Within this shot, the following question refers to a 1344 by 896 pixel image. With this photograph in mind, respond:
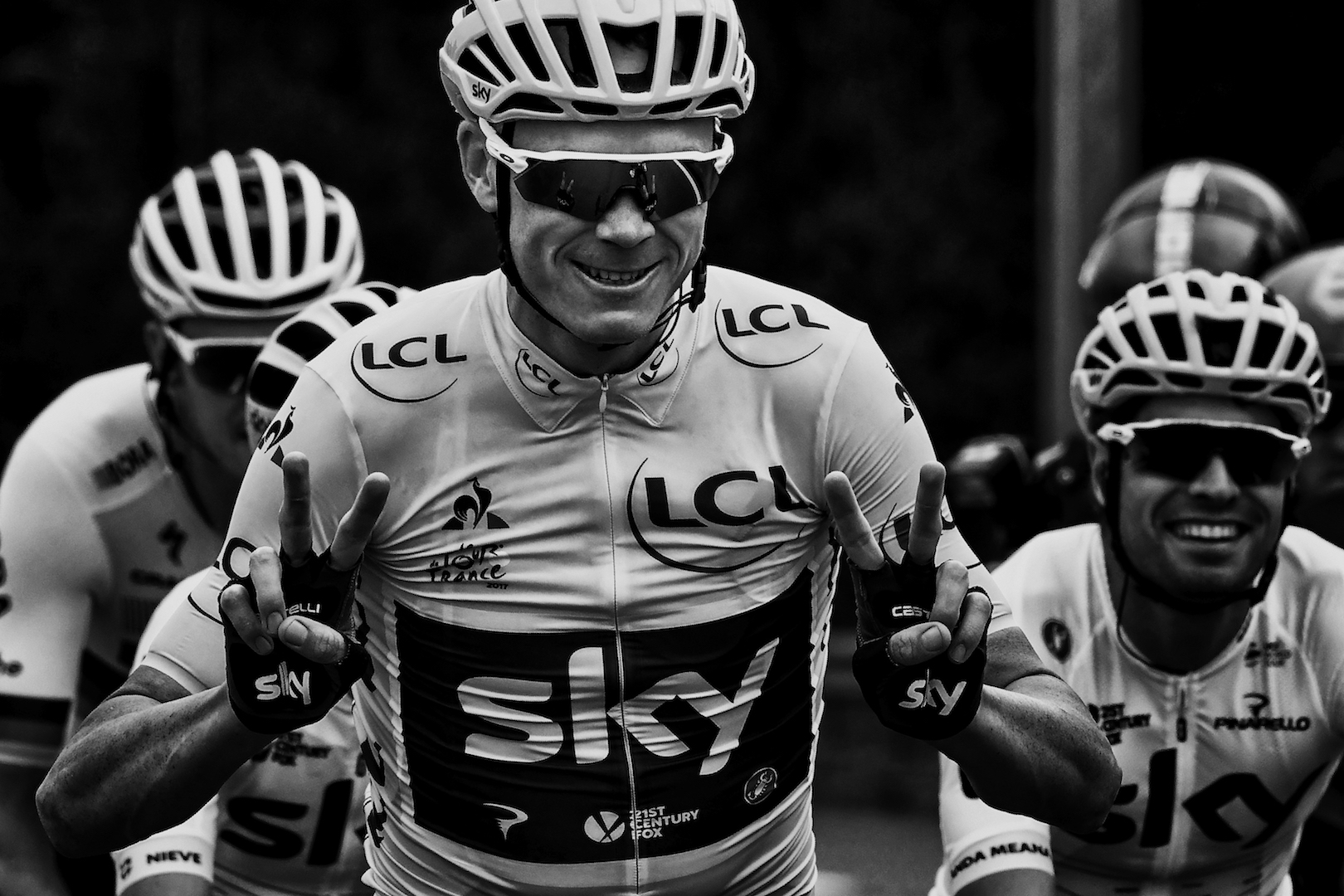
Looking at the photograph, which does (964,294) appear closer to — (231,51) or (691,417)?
(231,51)


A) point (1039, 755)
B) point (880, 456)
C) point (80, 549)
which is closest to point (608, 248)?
point (880, 456)

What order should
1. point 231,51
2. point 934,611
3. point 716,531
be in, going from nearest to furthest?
point 934,611
point 716,531
point 231,51

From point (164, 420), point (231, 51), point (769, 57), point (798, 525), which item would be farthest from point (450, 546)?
point (231, 51)

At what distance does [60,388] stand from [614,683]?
8136 millimetres

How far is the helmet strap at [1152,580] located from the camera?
464 centimetres

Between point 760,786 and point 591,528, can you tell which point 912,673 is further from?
point 591,528

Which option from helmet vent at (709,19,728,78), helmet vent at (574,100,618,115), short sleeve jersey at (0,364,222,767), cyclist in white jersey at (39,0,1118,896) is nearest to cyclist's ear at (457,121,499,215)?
cyclist in white jersey at (39,0,1118,896)

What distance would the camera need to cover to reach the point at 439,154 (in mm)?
10102

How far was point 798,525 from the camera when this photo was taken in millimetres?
3402

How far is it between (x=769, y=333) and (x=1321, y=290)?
433 centimetres

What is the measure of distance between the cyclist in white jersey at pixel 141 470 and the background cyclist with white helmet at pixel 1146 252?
228 cm

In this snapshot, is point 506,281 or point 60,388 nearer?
point 506,281

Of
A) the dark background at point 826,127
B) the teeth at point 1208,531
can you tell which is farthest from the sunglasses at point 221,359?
the dark background at point 826,127

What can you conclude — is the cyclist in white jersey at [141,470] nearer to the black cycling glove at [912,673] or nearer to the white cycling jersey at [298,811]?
the white cycling jersey at [298,811]
